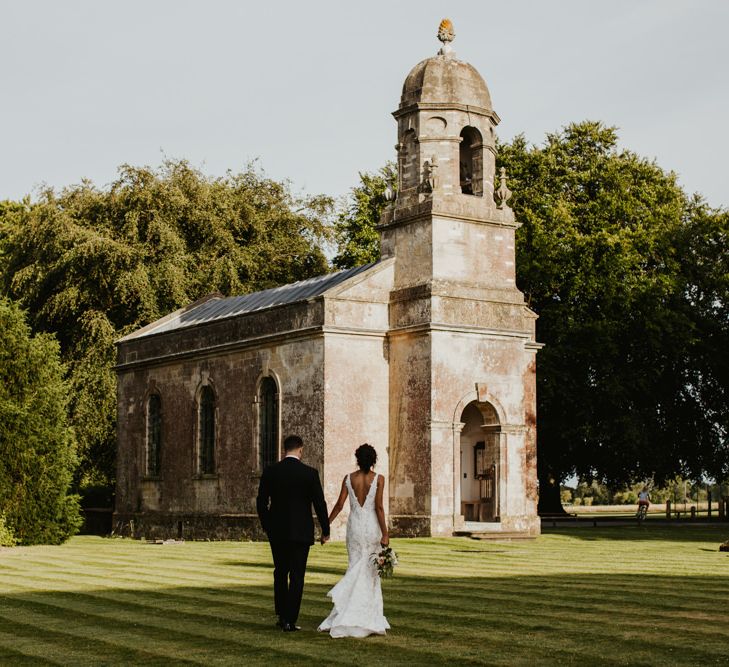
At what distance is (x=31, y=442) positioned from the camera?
102 ft

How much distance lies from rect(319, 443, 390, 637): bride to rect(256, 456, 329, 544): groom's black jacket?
29cm

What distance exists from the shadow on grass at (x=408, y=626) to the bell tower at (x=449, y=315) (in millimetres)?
13447

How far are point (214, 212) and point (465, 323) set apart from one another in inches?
783

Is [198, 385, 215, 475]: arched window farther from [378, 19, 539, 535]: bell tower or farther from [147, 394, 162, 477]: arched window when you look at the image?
[378, 19, 539, 535]: bell tower

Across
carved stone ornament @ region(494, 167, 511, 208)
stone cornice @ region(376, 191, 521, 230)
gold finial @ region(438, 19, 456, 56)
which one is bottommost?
stone cornice @ region(376, 191, 521, 230)

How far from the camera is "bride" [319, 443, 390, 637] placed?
12.0 metres

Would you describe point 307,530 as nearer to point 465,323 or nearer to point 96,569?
point 96,569

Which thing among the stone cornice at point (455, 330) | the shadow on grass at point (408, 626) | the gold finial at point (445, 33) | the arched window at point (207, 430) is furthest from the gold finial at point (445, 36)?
the shadow on grass at point (408, 626)

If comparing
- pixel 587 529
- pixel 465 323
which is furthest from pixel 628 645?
pixel 587 529

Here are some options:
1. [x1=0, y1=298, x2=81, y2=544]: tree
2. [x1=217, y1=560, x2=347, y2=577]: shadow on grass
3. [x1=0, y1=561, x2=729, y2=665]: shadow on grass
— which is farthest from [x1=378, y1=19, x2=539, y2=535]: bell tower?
[x1=0, y1=561, x2=729, y2=665]: shadow on grass

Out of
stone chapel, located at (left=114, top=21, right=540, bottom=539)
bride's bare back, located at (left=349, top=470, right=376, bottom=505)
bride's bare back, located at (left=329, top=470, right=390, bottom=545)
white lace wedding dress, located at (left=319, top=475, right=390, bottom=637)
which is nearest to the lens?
white lace wedding dress, located at (left=319, top=475, right=390, bottom=637)

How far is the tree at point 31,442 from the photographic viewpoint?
30.7 meters

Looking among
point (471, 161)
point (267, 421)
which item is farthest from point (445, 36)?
point (267, 421)

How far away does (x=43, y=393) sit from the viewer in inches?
1234
